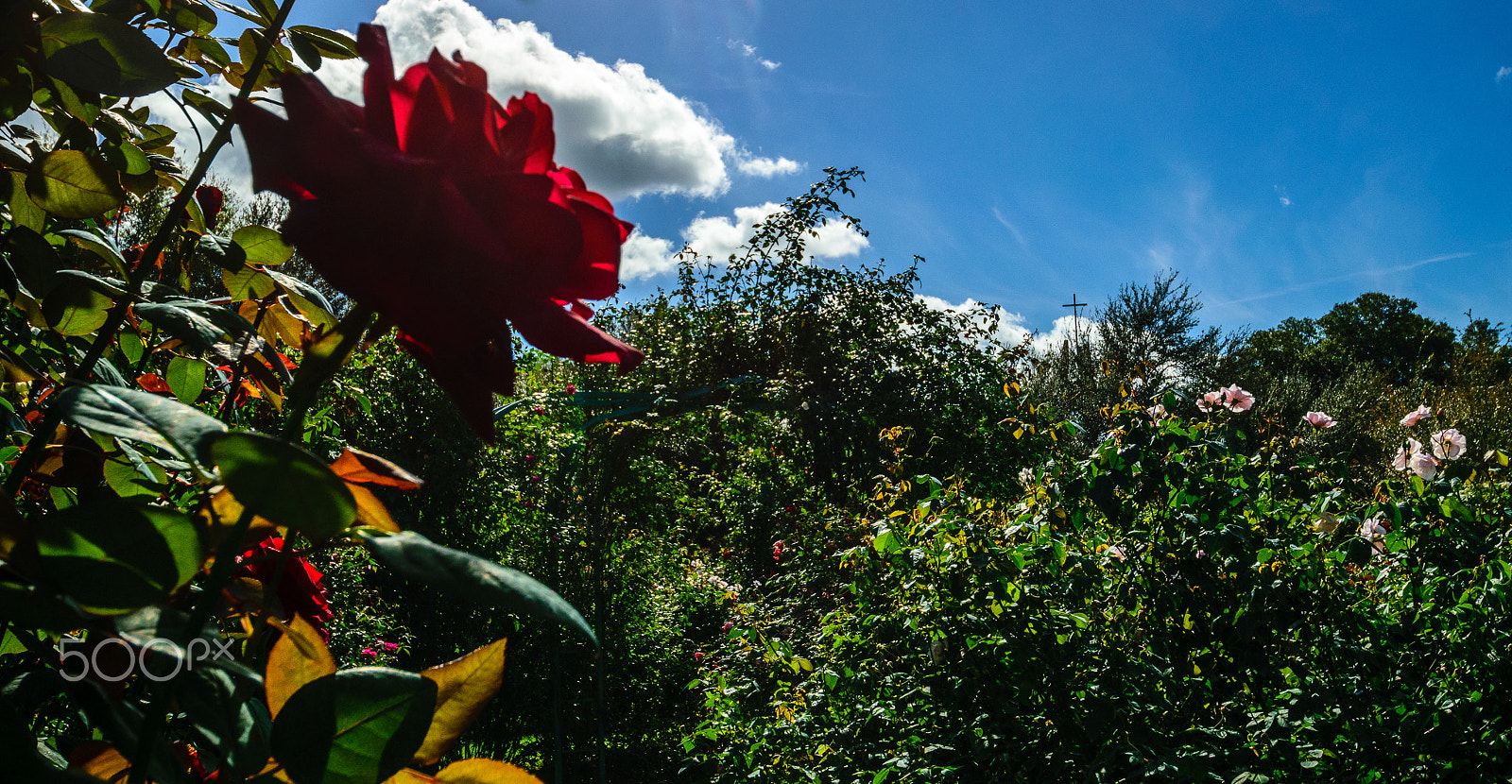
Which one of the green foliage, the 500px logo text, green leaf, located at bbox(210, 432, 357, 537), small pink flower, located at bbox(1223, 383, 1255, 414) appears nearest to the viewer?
green leaf, located at bbox(210, 432, 357, 537)

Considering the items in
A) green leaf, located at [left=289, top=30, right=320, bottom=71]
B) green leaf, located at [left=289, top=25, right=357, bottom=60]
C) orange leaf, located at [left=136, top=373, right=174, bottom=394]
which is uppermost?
green leaf, located at [left=289, top=25, right=357, bottom=60]

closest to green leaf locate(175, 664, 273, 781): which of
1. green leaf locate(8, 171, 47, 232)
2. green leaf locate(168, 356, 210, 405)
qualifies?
green leaf locate(168, 356, 210, 405)

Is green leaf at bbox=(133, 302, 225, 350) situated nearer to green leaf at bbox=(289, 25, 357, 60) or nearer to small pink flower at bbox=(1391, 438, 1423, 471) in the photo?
green leaf at bbox=(289, 25, 357, 60)

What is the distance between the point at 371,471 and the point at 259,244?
0.37 m

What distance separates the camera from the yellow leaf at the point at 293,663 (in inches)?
14.1

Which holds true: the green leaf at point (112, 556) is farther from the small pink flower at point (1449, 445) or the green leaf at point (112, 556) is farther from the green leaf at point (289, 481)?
the small pink flower at point (1449, 445)

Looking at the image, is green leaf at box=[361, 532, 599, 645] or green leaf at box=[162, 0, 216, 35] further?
green leaf at box=[162, 0, 216, 35]

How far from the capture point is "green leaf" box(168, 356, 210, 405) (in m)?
0.66

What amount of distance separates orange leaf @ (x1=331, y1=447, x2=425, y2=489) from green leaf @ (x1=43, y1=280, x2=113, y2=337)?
1.06 feet

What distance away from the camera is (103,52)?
21.4 inches

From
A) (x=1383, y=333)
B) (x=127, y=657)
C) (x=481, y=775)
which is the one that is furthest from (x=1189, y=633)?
(x=1383, y=333)

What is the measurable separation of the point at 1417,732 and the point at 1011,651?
0.78m

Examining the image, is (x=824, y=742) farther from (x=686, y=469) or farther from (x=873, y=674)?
(x=686, y=469)

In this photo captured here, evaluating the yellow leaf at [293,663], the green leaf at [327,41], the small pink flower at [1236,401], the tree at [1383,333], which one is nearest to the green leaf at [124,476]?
the yellow leaf at [293,663]
